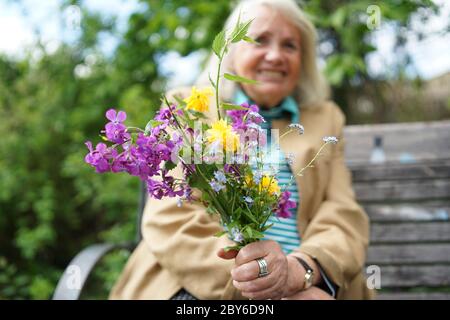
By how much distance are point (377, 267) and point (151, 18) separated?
185cm

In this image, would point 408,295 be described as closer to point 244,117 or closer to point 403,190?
point 403,190

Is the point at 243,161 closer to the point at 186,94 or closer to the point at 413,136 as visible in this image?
the point at 186,94

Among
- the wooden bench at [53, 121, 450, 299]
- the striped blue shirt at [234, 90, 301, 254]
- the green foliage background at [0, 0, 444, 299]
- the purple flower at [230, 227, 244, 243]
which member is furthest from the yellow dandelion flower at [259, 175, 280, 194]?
the green foliage background at [0, 0, 444, 299]

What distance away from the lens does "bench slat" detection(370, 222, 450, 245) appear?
7.35 ft

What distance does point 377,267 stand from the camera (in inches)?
89.4

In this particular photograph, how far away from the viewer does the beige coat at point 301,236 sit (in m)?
1.62

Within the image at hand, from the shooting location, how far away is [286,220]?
1.89m

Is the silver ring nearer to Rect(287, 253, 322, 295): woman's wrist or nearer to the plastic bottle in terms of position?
Rect(287, 253, 322, 295): woman's wrist

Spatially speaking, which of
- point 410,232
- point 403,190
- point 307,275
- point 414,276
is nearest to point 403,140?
point 403,190

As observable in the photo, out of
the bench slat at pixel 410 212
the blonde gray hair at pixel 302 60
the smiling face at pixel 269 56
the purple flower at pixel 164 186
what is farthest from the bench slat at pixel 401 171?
the purple flower at pixel 164 186

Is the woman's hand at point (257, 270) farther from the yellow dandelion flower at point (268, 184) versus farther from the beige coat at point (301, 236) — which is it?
the beige coat at point (301, 236)

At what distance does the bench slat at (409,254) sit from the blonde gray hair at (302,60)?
69 cm

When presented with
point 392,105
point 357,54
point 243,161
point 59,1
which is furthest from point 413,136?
point 59,1

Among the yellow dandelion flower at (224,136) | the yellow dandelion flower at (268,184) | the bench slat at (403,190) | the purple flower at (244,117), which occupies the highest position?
the purple flower at (244,117)
